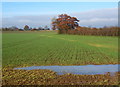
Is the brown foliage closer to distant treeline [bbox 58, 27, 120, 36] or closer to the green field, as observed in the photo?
distant treeline [bbox 58, 27, 120, 36]

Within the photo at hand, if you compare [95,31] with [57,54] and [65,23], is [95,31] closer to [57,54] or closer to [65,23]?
[65,23]

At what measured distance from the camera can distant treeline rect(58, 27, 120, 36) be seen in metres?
50.1

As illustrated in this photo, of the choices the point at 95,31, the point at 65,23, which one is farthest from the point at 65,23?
the point at 95,31

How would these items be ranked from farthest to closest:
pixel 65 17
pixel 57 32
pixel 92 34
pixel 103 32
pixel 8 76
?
pixel 57 32
pixel 65 17
pixel 92 34
pixel 103 32
pixel 8 76

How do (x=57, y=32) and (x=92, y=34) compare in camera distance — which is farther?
(x=57, y=32)

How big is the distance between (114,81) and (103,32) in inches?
1981

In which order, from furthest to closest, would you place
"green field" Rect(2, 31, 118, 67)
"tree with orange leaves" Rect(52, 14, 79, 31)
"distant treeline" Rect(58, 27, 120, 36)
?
"tree with orange leaves" Rect(52, 14, 79, 31) < "distant treeline" Rect(58, 27, 120, 36) < "green field" Rect(2, 31, 118, 67)

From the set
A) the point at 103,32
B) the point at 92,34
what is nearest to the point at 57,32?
the point at 92,34

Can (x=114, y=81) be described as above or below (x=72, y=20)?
below

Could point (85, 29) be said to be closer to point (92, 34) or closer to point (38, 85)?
point (92, 34)

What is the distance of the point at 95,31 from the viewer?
192ft

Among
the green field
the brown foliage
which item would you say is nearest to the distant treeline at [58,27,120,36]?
the brown foliage

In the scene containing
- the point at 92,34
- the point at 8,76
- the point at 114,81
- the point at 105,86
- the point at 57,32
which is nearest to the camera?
the point at 105,86

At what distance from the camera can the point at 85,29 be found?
205 feet
